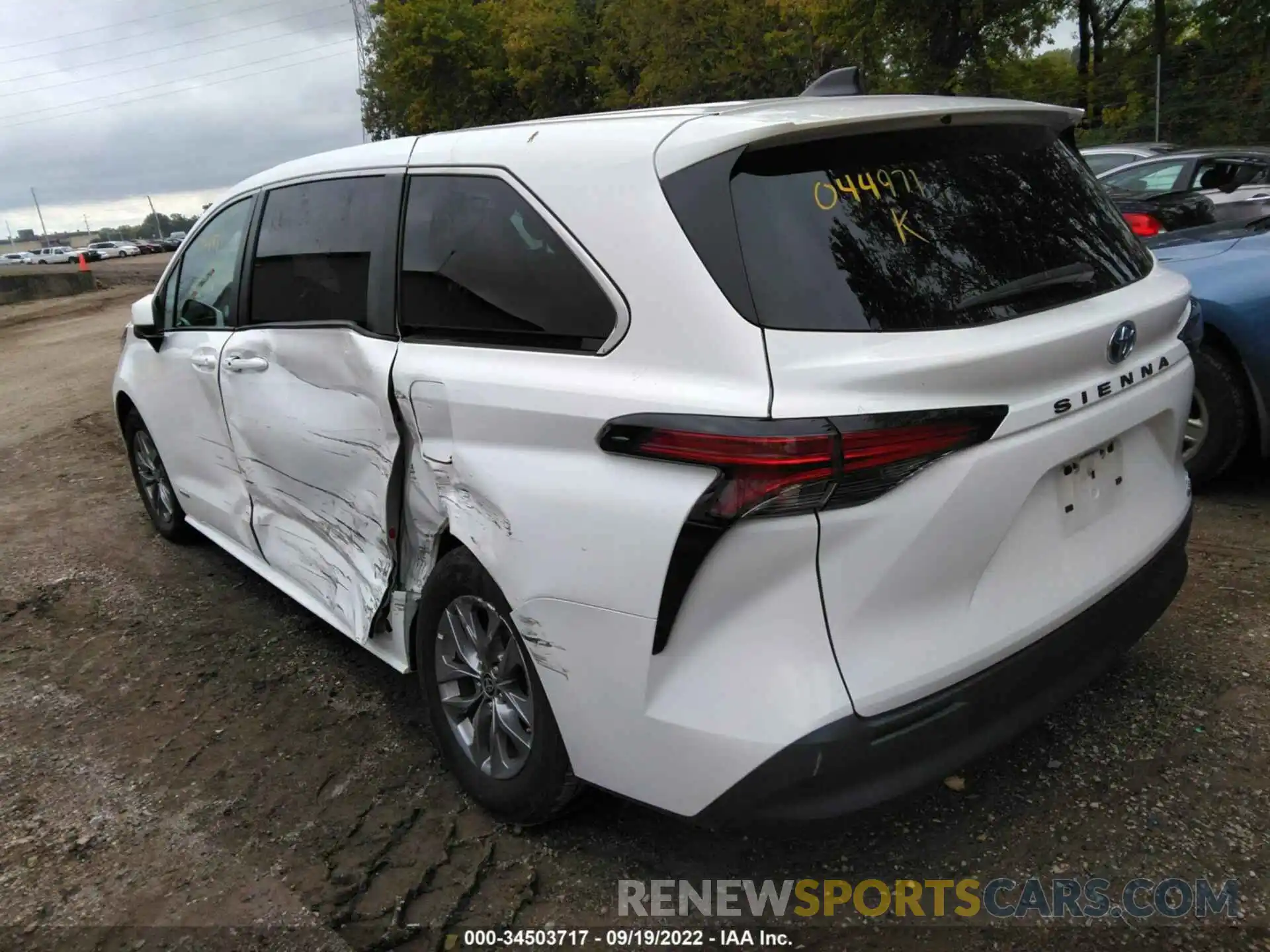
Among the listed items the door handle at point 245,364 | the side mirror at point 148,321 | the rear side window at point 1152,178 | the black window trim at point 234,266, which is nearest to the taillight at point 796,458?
the door handle at point 245,364

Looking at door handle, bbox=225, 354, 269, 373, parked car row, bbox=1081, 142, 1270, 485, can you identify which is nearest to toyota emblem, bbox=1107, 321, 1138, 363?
parked car row, bbox=1081, 142, 1270, 485

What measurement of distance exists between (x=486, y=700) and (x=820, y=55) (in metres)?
30.4

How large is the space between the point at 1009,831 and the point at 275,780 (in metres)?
2.16

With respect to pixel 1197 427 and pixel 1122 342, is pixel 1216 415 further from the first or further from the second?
pixel 1122 342

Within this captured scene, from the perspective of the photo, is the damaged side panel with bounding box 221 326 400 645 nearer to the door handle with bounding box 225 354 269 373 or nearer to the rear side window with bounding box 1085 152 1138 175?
the door handle with bounding box 225 354 269 373

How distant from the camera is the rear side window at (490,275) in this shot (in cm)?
235

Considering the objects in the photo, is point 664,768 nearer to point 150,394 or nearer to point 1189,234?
point 150,394

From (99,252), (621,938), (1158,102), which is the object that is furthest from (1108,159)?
(99,252)

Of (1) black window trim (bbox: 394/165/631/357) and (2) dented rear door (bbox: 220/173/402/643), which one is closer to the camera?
(1) black window trim (bbox: 394/165/631/357)

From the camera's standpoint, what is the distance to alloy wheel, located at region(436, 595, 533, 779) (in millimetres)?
2607

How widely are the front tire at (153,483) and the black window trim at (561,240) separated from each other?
268 cm

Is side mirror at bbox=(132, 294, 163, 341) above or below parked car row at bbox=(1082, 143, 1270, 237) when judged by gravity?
above

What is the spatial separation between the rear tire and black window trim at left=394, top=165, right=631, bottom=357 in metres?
2.99

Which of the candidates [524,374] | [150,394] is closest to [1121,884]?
[524,374]
